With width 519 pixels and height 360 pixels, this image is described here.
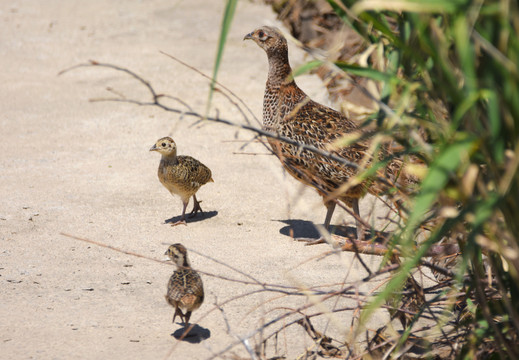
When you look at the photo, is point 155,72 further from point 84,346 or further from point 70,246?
point 84,346

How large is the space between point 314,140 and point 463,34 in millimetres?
3748

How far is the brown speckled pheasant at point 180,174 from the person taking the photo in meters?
6.38

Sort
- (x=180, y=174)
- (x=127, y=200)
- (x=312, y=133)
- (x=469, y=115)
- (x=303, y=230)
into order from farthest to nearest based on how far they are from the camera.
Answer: (x=127, y=200)
(x=303, y=230)
(x=180, y=174)
(x=312, y=133)
(x=469, y=115)

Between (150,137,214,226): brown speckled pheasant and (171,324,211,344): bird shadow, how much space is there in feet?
6.46

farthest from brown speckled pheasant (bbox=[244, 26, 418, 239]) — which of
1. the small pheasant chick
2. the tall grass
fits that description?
the tall grass

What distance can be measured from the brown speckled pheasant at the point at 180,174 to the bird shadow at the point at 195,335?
1.97m

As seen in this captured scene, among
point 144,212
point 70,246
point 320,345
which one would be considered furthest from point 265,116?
point 320,345

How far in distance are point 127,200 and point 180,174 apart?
737 millimetres

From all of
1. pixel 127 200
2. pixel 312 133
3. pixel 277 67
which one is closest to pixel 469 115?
pixel 312 133

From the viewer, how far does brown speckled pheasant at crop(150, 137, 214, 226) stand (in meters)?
6.38

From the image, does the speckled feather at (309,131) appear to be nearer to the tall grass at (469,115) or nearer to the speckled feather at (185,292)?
the speckled feather at (185,292)

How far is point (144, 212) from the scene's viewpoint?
6574mm

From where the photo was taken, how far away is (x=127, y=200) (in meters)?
6.75

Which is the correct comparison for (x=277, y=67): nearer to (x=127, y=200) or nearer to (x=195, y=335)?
(x=127, y=200)
